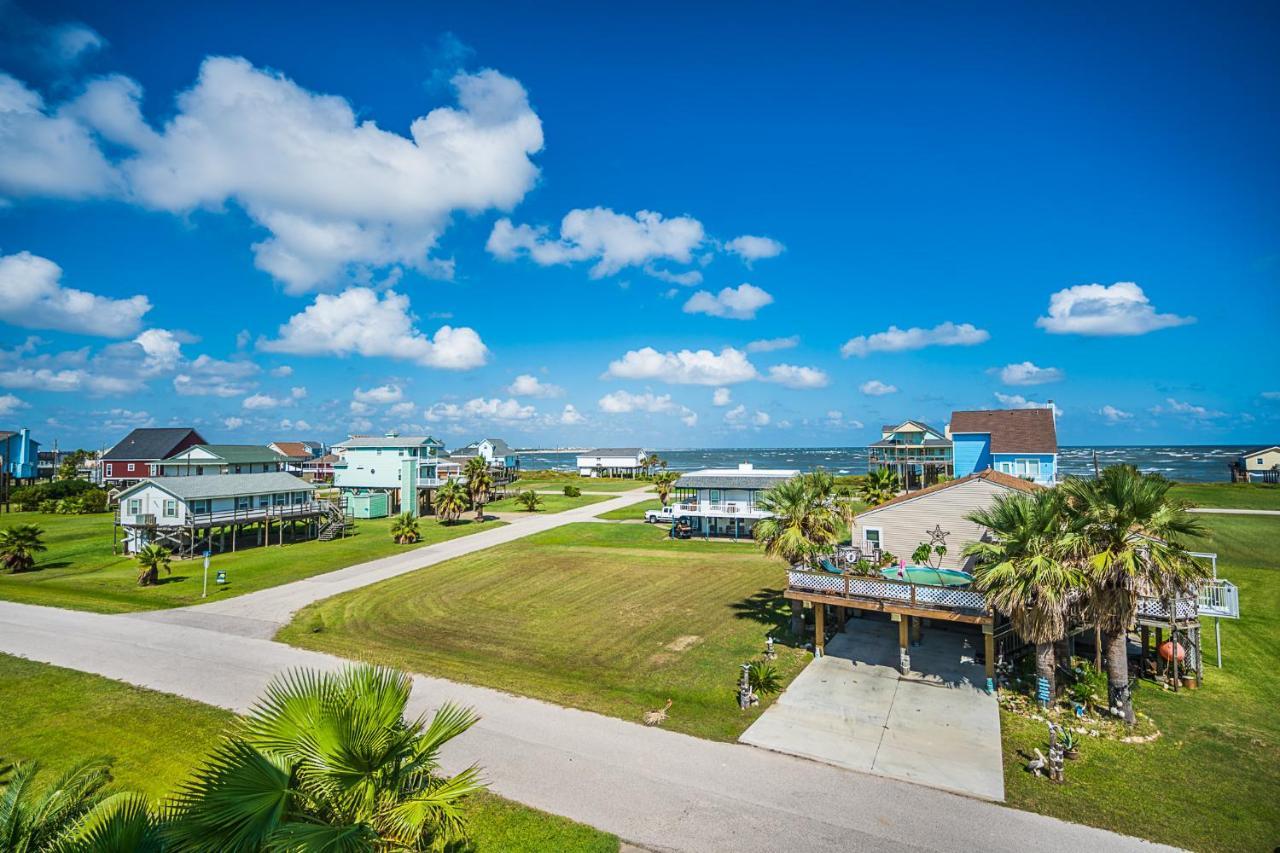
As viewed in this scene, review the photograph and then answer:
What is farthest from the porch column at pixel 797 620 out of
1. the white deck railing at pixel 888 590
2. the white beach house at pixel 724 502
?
the white beach house at pixel 724 502

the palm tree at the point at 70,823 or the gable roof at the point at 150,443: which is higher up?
the gable roof at the point at 150,443

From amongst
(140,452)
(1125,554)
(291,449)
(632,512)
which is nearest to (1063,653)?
(1125,554)

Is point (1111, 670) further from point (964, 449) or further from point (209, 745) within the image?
point (964, 449)

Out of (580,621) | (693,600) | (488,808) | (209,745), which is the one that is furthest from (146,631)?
(693,600)

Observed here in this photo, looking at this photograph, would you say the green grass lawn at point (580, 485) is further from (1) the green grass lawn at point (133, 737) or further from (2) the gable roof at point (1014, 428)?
(1) the green grass lawn at point (133, 737)

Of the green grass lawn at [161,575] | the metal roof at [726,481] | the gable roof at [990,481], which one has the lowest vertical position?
the green grass lawn at [161,575]

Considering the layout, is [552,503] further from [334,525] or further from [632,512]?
[334,525]

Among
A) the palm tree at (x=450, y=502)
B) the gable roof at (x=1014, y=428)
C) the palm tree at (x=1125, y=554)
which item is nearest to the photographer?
the palm tree at (x=1125, y=554)

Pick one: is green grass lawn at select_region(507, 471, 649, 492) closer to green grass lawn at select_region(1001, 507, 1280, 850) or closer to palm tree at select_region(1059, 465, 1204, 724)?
green grass lawn at select_region(1001, 507, 1280, 850)
